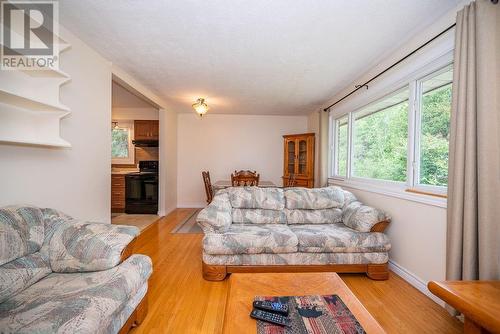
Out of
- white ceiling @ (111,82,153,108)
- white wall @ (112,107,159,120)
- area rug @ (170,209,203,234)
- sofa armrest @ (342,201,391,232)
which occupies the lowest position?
area rug @ (170,209,203,234)

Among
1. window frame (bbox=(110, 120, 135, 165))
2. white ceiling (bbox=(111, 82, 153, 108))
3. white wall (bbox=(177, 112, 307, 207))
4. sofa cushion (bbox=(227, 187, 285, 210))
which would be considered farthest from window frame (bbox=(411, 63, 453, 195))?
window frame (bbox=(110, 120, 135, 165))

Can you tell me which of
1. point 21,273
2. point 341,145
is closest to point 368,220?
point 341,145

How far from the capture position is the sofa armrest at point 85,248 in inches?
56.2

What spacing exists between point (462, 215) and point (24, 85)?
3.25 meters

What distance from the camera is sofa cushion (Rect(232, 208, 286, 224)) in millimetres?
2701

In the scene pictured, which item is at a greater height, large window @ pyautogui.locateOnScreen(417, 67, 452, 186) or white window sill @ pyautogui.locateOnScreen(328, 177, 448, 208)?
large window @ pyautogui.locateOnScreen(417, 67, 452, 186)

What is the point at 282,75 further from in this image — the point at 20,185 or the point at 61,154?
the point at 20,185

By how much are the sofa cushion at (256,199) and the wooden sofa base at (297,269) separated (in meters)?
0.80

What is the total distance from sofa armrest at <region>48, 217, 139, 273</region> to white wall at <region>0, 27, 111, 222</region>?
499mm

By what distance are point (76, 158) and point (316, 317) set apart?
8.11 ft

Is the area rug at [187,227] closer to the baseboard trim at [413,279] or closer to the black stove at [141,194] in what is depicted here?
the black stove at [141,194]

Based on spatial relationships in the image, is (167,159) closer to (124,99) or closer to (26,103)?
(124,99)

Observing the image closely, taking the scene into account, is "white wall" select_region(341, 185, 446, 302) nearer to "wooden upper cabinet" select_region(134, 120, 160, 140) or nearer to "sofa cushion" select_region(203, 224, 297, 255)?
"sofa cushion" select_region(203, 224, 297, 255)

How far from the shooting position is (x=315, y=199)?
9.30ft
